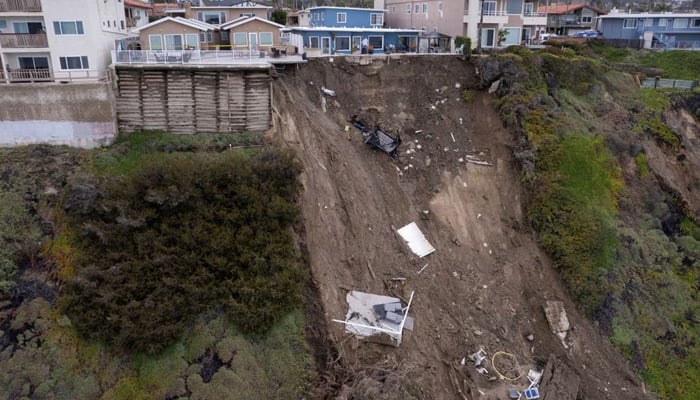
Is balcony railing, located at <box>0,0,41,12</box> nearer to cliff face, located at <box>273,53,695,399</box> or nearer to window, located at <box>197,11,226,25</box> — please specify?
cliff face, located at <box>273,53,695,399</box>

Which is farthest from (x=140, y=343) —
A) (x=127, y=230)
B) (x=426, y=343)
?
(x=426, y=343)

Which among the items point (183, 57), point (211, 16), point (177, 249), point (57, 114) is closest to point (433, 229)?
point (177, 249)

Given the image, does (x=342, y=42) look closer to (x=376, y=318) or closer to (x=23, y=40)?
(x=23, y=40)

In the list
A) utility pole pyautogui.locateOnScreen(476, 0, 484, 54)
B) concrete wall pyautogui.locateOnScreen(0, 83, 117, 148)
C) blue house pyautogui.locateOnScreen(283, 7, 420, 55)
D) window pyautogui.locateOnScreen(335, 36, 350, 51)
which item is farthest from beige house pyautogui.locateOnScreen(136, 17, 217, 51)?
utility pole pyautogui.locateOnScreen(476, 0, 484, 54)

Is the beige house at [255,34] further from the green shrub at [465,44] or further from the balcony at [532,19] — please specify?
the balcony at [532,19]

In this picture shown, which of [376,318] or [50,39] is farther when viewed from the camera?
[50,39]

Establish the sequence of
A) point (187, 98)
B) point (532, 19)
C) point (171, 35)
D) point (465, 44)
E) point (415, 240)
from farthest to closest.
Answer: point (532, 19), point (465, 44), point (171, 35), point (187, 98), point (415, 240)
